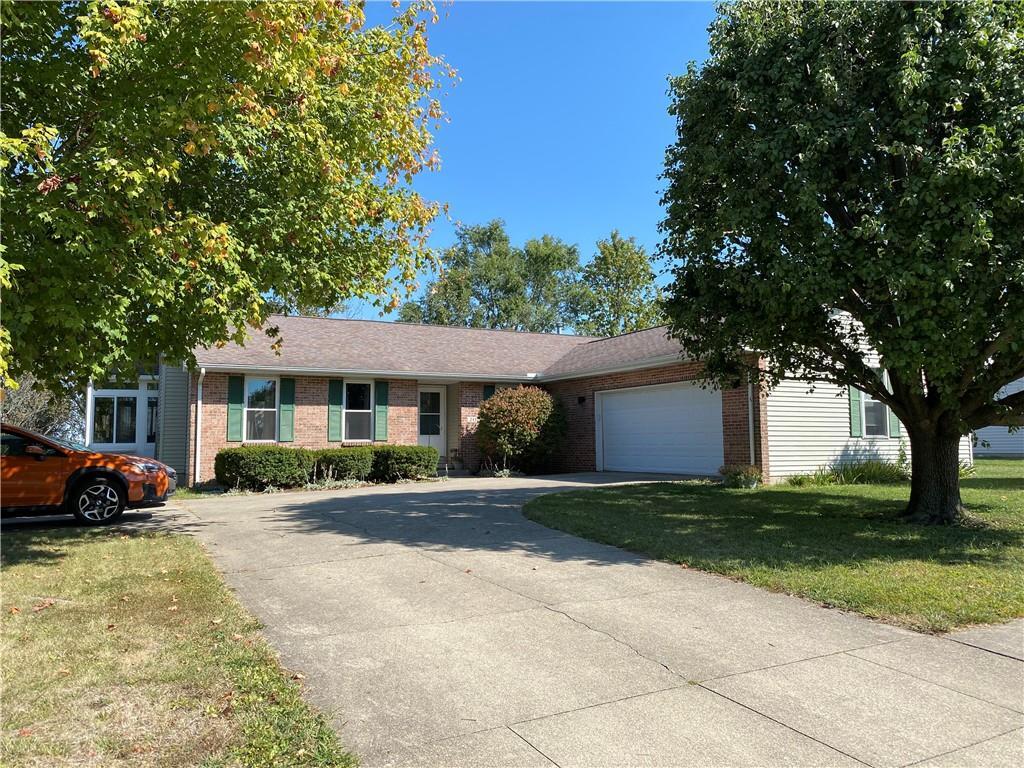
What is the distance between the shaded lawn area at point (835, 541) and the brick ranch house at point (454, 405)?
2.54 metres

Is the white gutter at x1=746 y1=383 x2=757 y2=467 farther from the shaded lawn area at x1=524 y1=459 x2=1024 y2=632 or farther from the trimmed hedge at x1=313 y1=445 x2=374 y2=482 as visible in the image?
the trimmed hedge at x1=313 y1=445 x2=374 y2=482

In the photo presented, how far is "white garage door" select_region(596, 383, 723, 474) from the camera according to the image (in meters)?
16.6

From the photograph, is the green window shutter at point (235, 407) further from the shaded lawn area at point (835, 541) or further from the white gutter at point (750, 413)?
the white gutter at point (750, 413)

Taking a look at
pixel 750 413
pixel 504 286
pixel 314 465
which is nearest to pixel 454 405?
pixel 314 465

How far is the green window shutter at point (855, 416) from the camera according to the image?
56.3ft

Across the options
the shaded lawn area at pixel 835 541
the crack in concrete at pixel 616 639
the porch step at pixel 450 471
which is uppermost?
the porch step at pixel 450 471

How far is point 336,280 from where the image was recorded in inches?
364

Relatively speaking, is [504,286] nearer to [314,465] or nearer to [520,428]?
[520,428]

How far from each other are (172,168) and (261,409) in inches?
498

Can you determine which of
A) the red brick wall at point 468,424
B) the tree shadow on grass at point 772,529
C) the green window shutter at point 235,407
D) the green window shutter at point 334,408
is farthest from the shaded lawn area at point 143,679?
the red brick wall at point 468,424

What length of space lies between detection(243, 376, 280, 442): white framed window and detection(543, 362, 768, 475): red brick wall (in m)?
8.26

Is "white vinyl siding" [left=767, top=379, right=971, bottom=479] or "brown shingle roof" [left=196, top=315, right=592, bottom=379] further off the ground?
"brown shingle roof" [left=196, top=315, right=592, bottom=379]

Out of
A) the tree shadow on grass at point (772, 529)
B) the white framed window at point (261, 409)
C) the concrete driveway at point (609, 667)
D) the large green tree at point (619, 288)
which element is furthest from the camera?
the large green tree at point (619, 288)

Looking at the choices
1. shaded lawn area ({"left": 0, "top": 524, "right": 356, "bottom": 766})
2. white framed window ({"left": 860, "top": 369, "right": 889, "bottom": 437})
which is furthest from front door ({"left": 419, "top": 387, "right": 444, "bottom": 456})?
shaded lawn area ({"left": 0, "top": 524, "right": 356, "bottom": 766})
